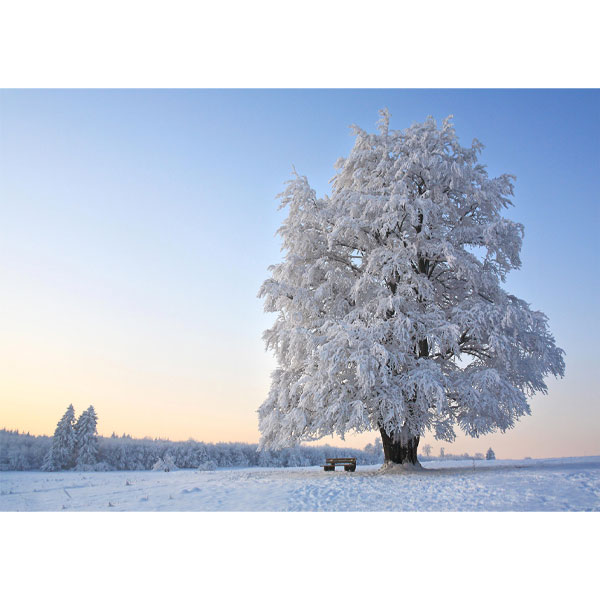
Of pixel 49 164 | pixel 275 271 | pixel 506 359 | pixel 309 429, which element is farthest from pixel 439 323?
pixel 49 164

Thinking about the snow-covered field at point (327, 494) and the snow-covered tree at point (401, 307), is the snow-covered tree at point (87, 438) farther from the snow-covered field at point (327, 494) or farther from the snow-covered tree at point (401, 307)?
the snow-covered tree at point (401, 307)

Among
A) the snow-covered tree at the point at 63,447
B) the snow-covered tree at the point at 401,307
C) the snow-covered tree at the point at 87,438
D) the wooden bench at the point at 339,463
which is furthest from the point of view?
the snow-covered tree at the point at 87,438

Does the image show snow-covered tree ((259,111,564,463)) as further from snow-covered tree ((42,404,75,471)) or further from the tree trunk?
snow-covered tree ((42,404,75,471))

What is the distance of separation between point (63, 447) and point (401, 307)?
1149 cm

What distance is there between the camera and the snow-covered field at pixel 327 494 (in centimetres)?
774

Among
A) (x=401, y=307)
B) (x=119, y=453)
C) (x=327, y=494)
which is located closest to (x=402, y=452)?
(x=401, y=307)

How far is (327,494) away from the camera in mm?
8594

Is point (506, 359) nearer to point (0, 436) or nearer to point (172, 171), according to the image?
point (172, 171)

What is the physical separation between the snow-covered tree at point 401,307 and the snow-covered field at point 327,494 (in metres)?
1.79

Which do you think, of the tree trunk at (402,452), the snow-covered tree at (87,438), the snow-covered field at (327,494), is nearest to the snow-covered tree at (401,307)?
the tree trunk at (402,452)

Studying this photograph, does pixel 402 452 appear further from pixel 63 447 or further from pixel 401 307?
pixel 63 447
